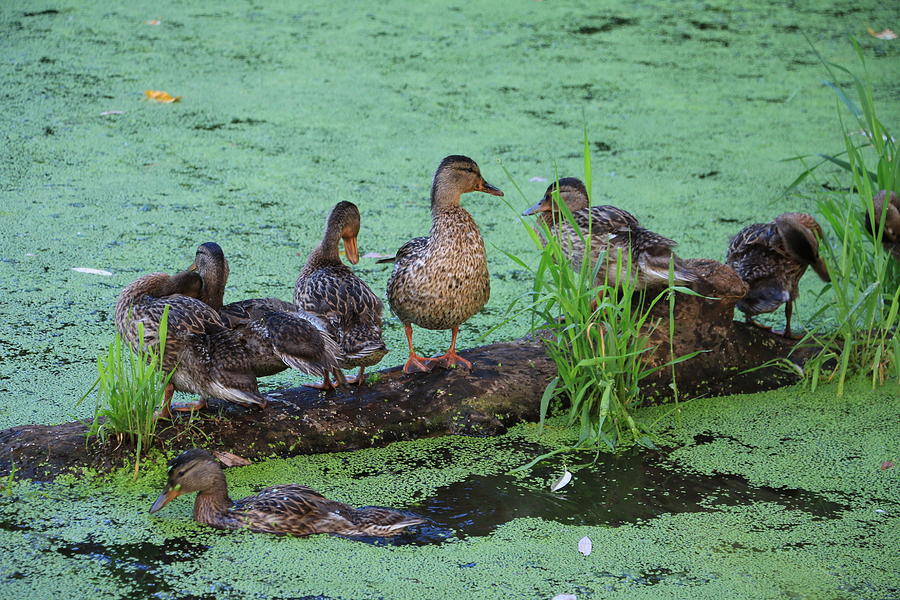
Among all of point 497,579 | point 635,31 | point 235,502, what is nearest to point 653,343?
point 497,579

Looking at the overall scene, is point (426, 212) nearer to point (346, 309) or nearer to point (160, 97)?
point (346, 309)

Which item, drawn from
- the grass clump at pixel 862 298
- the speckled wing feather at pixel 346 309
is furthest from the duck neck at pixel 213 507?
the grass clump at pixel 862 298

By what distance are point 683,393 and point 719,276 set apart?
18.5 inches

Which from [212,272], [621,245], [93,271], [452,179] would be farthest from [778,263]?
[93,271]

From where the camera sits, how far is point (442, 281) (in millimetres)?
4008

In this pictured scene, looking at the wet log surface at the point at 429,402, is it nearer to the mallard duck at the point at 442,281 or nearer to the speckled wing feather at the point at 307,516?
the mallard duck at the point at 442,281

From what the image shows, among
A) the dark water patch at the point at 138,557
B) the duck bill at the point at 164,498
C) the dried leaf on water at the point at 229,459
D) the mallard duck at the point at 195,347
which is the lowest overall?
the dark water patch at the point at 138,557

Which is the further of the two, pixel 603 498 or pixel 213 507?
pixel 603 498

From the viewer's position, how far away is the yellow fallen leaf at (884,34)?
916 cm

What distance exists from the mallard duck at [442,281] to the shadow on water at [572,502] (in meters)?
0.59

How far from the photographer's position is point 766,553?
3.19 metres

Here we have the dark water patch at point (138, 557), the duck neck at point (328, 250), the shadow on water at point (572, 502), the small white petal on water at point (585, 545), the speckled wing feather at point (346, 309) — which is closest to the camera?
the dark water patch at point (138, 557)

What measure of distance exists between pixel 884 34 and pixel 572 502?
23.6 ft

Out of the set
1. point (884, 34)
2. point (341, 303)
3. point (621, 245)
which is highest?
point (884, 34)
